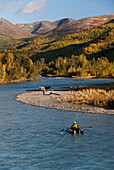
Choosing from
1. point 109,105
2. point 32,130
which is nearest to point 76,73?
point 109,105

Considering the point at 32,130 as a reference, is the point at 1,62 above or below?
above

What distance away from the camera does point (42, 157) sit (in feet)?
55.7

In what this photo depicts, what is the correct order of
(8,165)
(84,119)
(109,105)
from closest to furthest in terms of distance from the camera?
(8,165), (84,119), (109,105)

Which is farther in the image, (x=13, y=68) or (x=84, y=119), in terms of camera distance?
(x=13, y=68)

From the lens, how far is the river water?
15752 mm

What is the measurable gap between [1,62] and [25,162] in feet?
372

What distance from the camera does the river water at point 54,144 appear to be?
15.8m

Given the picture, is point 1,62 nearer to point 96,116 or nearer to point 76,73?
point 76,73

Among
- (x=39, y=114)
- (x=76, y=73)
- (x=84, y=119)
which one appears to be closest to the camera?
(x=84, y=119)

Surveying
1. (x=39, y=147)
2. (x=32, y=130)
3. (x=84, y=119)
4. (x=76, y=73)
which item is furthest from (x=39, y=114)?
(x=76, y=73)

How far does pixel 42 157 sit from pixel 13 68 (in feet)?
365

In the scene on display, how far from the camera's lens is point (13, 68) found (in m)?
126

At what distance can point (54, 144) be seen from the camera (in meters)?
20.0

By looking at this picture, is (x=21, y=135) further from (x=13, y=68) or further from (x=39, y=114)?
(x=13, y=68)
